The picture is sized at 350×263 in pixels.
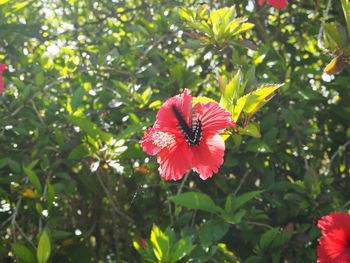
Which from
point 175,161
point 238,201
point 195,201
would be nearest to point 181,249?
point 195,201

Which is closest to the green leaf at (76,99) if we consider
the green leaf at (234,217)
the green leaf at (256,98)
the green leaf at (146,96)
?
the green leaf at (146,96)

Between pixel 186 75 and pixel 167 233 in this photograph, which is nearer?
pixel 167 233

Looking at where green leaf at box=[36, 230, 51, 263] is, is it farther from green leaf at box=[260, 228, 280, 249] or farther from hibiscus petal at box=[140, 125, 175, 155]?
green leaf at box=[260, 228, 280, 249]

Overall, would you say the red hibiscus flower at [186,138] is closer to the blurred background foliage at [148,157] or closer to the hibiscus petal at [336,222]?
the blurred background foliage at [148,157]

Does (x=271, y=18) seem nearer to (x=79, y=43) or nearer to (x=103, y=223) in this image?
(x=79, y=43)

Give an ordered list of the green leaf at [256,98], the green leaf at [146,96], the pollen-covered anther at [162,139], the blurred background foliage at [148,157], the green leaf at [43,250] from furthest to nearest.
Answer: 1. the green leaf at [146,96]
2. the blurred background foliage at [148,157]
3. the green leaf at [43,250]
4. the pollen-covered anther at [162,139]
5. the green leaf at [256,98]

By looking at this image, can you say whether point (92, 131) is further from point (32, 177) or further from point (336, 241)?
point (336, 241)

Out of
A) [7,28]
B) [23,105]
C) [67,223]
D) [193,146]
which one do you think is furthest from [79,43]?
[193,146]
